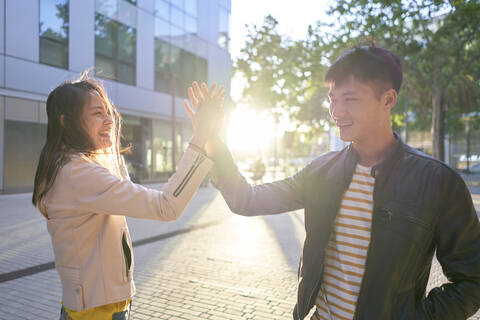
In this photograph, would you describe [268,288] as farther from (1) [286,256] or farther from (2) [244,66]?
(2) [244,66]

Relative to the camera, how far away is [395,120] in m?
28.6

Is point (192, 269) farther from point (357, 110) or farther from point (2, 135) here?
point (2, 135)

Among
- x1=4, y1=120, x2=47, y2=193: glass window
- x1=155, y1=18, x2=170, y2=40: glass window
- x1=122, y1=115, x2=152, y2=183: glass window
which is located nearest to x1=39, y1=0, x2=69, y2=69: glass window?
x1=4, y1=120, x2=47, y2=193: glass window

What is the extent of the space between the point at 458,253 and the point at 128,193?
4.21 ft

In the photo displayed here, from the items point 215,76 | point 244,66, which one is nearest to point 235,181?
point 244,66

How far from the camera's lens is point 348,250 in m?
1.69

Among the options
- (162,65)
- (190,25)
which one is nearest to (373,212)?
(162,65)

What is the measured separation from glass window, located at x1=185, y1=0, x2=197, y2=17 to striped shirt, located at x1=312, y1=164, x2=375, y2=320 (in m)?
23.9

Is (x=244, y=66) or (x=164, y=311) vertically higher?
(x=244, y=66)

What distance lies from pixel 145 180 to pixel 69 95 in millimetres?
20517

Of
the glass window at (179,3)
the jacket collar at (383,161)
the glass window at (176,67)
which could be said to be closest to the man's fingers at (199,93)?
the jacket collar at (383,161)

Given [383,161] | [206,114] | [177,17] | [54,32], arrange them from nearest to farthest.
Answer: [383,161] < [206,114] < [54,32] < [177,17]

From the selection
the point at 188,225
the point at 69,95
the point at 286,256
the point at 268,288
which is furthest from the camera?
the point at 188,225

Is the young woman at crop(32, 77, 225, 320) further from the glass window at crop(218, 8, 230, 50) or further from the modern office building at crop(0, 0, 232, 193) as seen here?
the glass window at crop(218, 8, 230, 50)
